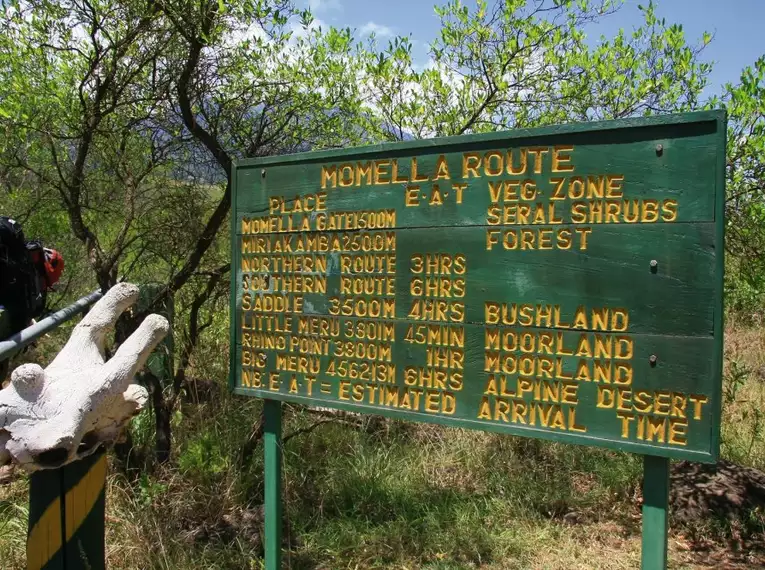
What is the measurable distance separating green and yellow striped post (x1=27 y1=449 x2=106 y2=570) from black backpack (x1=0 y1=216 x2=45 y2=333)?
1.48 meters

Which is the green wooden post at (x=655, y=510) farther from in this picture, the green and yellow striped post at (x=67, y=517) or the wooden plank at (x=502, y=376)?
the green and yellow striped post at (x=67, y=517)

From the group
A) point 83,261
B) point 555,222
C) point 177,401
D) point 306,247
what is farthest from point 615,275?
point 83,261

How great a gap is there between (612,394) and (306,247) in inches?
61.8

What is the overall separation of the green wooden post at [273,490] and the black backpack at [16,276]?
154 centimetres

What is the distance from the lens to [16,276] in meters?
3.53

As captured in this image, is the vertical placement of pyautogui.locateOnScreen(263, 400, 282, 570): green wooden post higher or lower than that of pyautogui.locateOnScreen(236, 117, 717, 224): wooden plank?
lower

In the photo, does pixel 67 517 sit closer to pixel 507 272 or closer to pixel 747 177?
pixel 507 272

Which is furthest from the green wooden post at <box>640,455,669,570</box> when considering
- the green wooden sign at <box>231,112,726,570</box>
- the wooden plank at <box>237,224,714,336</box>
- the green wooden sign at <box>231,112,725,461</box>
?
the wooden plank at <box>237,224,714,336</box>

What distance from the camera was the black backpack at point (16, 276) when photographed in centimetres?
342

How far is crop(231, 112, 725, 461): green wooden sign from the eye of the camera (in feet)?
7.33

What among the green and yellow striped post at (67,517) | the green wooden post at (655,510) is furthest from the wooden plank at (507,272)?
the green and yellow striped post at (67,517)

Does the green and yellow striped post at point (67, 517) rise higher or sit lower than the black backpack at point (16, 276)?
lower

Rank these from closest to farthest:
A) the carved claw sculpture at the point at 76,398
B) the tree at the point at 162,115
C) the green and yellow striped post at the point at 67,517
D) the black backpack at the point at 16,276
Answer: the carved claw sculpture at the point at 76,398
the green and yellow striped post at the point at 67,517
the black backpack at the point at 16,276
the tree at the point at 162,115

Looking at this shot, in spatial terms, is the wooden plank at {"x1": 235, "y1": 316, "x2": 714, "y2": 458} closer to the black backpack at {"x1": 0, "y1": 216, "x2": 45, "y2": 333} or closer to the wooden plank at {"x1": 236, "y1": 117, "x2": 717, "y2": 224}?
the wooden plank at {"x1": 236, "y1": 117, "x2": 717, "y2": 224}
